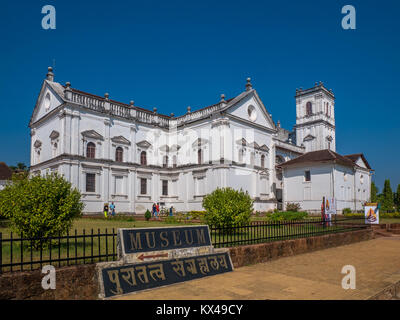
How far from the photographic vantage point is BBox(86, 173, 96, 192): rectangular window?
2964cm

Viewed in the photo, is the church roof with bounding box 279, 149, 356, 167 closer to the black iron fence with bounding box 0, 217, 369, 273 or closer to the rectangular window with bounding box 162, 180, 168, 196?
the rectangular window with bounding box 162, 180, 168, 196

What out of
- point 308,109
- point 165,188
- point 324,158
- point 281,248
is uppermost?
point 308,109

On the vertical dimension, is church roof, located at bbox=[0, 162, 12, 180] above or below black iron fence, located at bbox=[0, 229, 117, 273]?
above

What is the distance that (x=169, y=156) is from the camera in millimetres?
37875

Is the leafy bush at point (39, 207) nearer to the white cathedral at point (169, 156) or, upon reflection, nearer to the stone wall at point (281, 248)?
the stone wall at point (281, 248)

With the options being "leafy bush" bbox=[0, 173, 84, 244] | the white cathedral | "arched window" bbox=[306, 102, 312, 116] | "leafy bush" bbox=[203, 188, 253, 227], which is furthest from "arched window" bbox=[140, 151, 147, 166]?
"arched window" bbox=[306, 102, 312, 116]

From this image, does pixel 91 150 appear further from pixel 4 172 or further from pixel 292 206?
pixel 4 172

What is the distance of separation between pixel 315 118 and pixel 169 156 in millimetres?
33116

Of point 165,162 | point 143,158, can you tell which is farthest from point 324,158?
point 143,158

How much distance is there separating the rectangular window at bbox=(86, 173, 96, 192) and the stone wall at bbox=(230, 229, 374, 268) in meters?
22.4

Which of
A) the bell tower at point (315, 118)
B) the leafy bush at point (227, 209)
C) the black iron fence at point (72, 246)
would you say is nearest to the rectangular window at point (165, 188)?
the black iron fence at point (72, 246)

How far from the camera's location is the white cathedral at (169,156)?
2983 cm
